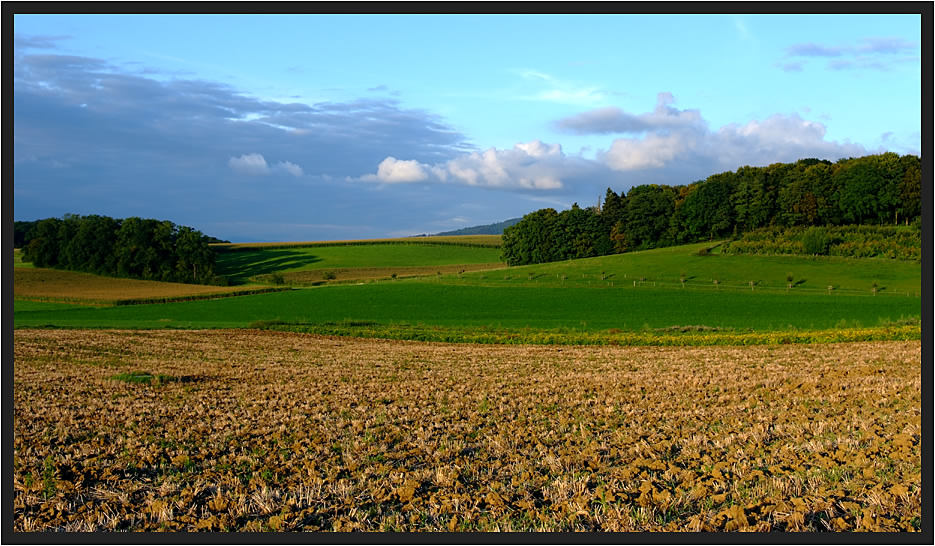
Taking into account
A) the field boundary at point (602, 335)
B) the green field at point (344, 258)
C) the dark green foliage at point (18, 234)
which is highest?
the green field at point (344, 258)

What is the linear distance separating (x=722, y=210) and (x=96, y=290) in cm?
8218

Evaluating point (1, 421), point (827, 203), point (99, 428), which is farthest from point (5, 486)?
point (827, 203)

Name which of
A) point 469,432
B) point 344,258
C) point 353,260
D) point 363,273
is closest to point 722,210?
point 363,273

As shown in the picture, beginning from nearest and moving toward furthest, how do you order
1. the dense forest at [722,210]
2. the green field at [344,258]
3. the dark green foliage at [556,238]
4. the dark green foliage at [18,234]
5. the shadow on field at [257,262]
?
1. the dark green foliage at [18,234]
2. the dense forest at [722,210]
3. the shadow on field at [257,262]
4. the dark green foliage at [556,238]
5. the green field at [344,258]

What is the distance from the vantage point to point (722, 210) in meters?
95.6

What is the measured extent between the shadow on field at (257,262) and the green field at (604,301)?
101 feet

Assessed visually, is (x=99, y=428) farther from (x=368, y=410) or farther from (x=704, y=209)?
(x=704, y=209)

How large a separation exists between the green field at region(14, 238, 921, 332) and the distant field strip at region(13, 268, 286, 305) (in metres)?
2.47

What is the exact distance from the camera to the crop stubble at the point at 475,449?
Answer: 6.62 metres

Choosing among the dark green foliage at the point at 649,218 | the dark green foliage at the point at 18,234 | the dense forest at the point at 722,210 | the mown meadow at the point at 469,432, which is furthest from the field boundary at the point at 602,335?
the dark green foliage at the point at 649,218

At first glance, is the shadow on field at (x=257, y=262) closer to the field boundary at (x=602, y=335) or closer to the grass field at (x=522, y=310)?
the grass field at (x=522, y=310)

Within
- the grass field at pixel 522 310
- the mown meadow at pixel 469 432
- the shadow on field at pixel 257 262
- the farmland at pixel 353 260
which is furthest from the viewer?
the farmland at pixel 353 260

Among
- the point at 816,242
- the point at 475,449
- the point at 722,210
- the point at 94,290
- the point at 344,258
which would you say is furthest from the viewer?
the point at 344,258

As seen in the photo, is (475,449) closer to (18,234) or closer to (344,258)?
(18,234)
